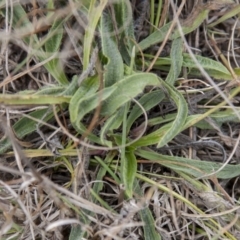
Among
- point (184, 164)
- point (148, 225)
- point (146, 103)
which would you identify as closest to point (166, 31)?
point (146, 103)

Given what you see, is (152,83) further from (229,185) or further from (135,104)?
(229,185)

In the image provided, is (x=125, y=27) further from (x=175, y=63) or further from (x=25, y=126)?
(x=25, y=126)

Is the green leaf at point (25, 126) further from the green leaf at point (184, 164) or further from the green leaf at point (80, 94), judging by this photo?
the green leaf at point (184, 164)

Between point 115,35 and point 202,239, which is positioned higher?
point 115,35

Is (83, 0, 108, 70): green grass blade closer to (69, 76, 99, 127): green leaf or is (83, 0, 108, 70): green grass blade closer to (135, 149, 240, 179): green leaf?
(69, 76, 99, 127): green leaf

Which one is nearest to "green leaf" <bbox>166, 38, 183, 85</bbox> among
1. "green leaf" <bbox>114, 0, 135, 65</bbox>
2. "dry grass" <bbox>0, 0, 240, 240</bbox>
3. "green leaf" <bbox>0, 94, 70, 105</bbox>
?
"dry grass" <bbox>0, 0, 240, 240</bbox>

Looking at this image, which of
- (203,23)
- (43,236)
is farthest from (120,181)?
(203,23)

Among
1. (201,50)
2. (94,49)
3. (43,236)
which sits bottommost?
(43,236)

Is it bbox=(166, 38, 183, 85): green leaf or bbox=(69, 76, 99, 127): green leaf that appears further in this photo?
bbox=(166, 38, 183, 85): green leaf

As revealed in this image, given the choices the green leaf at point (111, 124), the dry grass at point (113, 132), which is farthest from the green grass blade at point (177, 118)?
the green leaf at point (111, 124)
